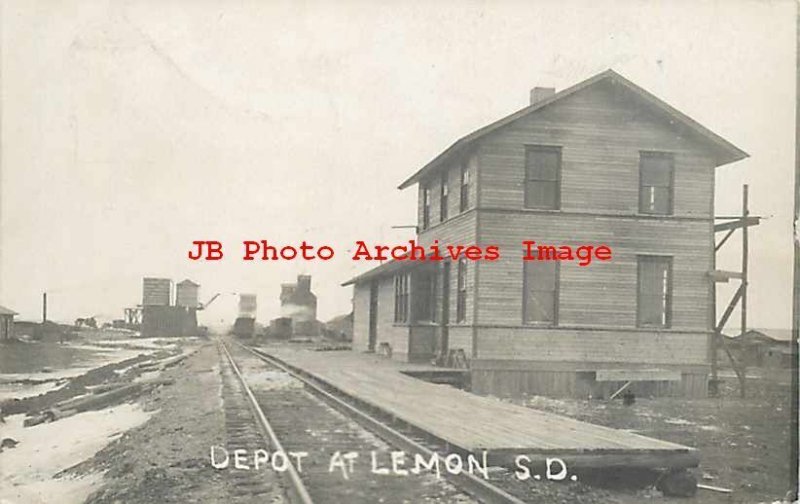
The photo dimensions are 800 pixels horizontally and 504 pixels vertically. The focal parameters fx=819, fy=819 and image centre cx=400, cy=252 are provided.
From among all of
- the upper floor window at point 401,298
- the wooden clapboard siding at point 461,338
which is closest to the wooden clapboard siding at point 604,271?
the wooden clapboard siding at point 461,338

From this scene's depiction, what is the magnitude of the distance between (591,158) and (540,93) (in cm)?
274

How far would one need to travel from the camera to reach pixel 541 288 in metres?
13.7

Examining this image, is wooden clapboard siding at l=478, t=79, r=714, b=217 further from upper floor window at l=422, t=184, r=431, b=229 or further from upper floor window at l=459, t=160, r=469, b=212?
upper floor window at l=422, t=184, r=431, b=229

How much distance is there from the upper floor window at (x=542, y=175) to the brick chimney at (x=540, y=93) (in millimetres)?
2023

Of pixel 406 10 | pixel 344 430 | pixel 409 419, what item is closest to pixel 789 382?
pixel 409 419

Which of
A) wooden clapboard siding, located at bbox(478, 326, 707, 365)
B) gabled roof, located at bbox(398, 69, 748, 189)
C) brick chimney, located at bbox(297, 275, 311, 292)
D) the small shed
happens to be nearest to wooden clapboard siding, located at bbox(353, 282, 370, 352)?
wooden clapboard siding, located at bbox(478, 326, 707, 365)

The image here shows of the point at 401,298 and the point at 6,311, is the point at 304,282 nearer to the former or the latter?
the point at 6,311

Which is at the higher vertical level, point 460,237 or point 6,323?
point 460,237

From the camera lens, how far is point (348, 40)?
9398mm

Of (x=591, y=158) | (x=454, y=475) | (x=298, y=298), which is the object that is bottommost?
(x=454, y=475)

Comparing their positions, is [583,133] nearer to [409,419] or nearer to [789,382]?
[789,382]

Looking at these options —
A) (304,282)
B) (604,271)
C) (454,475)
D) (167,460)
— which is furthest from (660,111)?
(167,460)

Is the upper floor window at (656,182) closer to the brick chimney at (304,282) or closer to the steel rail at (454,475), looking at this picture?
the brick chimney at (304,282)

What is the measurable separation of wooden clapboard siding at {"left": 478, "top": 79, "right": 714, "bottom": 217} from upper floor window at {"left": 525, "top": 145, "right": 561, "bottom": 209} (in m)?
0.11
